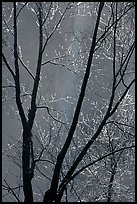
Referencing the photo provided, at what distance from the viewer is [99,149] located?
9688mm

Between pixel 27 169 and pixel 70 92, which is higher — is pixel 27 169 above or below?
below

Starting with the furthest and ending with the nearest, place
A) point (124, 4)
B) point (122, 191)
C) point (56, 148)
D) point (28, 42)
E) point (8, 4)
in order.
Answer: point (28, 42) < point (56, 148) < point (122, 191) < point (8, 4) < point (124, 4)

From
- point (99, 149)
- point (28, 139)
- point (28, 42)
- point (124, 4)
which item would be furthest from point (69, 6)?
point (28, 42)

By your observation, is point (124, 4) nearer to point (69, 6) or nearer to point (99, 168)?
point (69, 6)

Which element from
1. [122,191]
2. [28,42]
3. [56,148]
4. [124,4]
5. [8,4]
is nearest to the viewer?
[124,4]

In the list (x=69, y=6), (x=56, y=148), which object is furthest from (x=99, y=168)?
(x=69, y=6)

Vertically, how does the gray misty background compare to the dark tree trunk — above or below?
above

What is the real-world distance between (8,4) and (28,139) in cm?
237

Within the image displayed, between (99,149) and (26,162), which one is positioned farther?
(99,149)

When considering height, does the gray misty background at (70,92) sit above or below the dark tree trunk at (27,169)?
above

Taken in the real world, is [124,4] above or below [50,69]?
below

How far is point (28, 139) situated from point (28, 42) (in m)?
6.67

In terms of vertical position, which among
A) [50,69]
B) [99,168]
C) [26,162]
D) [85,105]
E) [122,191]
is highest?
[50,69]

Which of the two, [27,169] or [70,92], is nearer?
[27,169]
